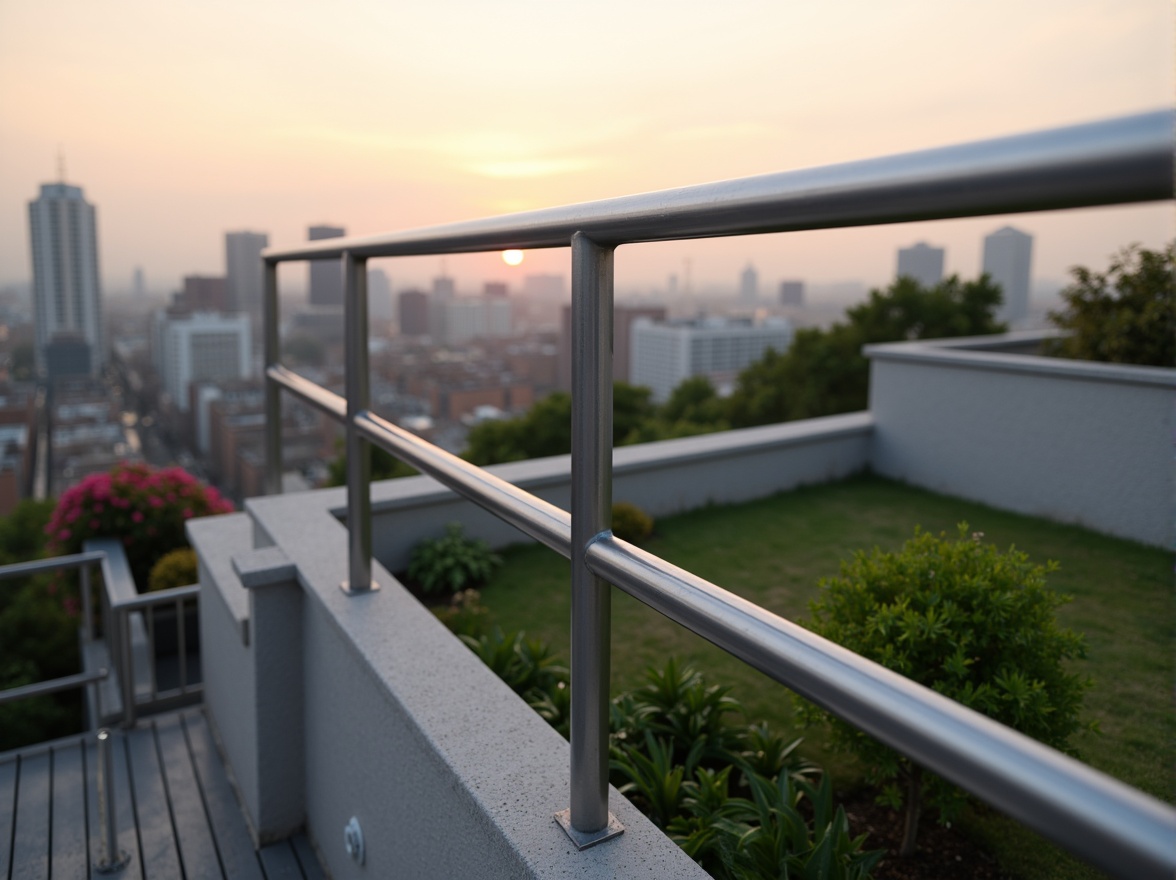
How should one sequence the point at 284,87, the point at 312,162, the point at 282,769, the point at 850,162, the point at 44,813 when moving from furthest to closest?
1. the point at 312,162
2. the point at 284,87
3. the point at 44,813
4. the point at 282,769
5. the point at 850,162

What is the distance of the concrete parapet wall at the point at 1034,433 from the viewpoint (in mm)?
5129

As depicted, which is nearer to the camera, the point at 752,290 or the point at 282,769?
the point at 282,769

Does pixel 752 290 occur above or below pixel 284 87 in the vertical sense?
below

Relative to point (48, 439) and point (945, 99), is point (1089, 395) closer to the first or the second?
point (945, 99)

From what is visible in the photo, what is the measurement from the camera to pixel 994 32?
9633mm

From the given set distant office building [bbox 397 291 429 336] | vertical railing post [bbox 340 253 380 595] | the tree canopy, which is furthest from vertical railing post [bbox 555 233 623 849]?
distant office building [bbox 397 291 429 336]

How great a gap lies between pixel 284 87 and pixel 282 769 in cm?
2078

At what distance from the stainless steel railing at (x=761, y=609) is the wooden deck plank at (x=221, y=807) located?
1784 mm

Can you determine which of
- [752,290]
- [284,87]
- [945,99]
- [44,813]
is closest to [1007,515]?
[945,99]

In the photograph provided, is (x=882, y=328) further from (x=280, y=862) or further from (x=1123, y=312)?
(x=280, y=862)

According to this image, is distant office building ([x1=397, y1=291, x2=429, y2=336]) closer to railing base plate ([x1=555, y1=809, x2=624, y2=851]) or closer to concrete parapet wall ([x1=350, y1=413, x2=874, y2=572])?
concrete parapet wall ([x1=350, y1=413, x2=874, y2=572])

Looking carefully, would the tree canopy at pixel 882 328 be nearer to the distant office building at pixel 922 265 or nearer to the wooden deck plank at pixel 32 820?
the distant office building at pixel 922 265

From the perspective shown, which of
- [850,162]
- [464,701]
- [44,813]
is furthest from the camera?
[44,813]

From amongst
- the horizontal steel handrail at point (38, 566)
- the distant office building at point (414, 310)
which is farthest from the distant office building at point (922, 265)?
the horizontal steel handrail at point (38, 566)
